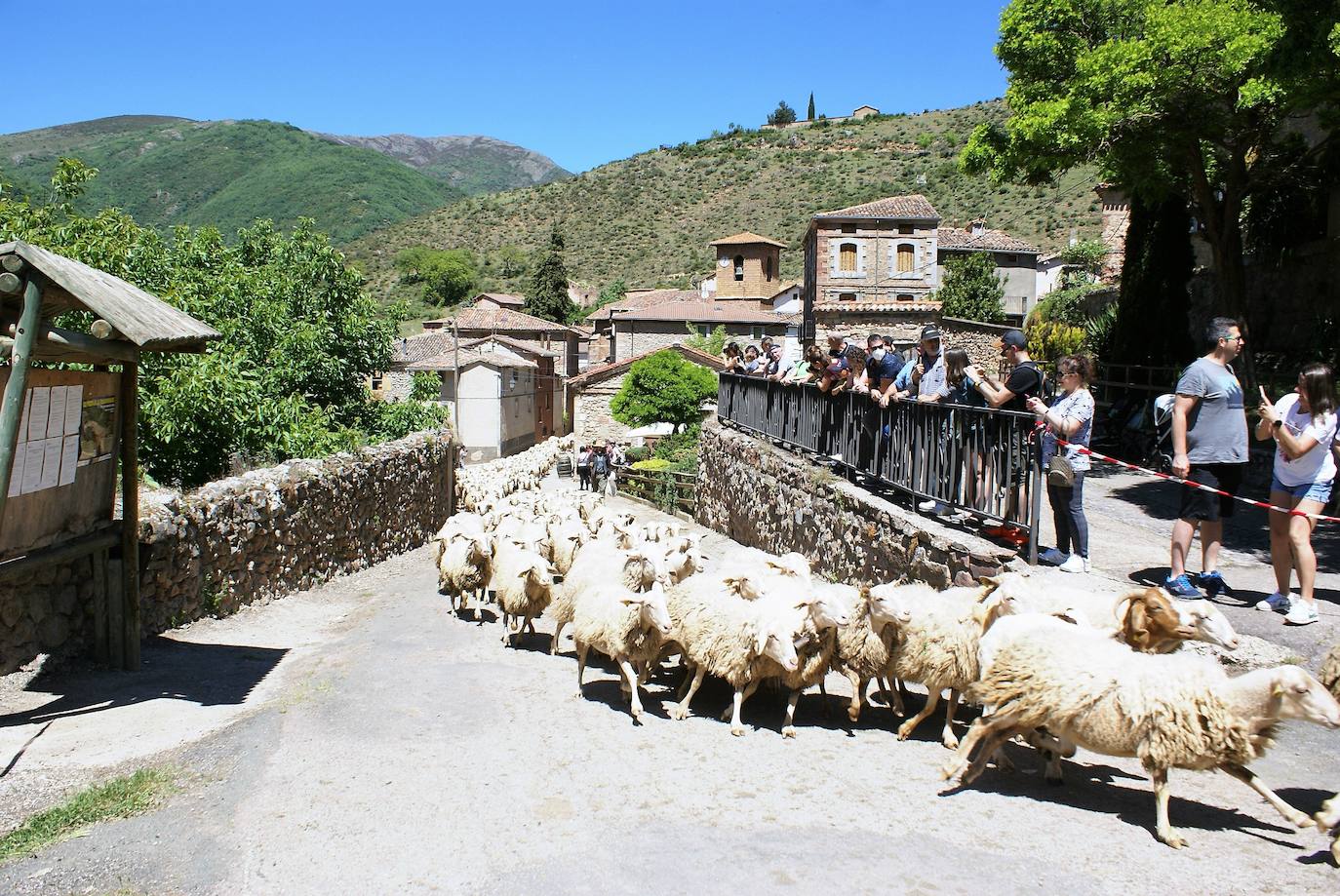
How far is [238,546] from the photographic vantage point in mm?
10477

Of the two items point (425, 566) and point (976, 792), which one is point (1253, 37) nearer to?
point (976, 792)

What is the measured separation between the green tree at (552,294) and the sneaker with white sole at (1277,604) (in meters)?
69.5

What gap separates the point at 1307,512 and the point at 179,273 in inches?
711

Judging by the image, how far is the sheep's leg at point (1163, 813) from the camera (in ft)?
14.4

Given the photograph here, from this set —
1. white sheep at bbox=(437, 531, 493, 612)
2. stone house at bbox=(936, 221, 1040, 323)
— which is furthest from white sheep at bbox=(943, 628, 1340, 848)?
stone house at bbox=(936, 221, 1040, 323)

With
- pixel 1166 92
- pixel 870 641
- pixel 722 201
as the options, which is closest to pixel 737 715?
pixel 870 641

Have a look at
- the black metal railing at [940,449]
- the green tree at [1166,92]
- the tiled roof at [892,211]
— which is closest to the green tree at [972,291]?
the tiled roof at [892,211]

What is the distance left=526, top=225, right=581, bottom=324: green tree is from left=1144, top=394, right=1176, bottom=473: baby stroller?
61609 millimetres

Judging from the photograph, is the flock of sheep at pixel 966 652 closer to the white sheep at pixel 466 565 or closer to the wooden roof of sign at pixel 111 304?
the white sheep at pixel 466 565

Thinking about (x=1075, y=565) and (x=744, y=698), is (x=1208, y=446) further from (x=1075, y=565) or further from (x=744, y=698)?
(x=744, y=698)

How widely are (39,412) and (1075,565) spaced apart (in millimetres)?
7341

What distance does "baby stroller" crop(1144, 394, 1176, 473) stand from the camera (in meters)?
7.92

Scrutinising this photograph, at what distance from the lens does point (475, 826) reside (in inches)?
190

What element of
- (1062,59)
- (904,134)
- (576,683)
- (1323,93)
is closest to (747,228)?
(904,134)
